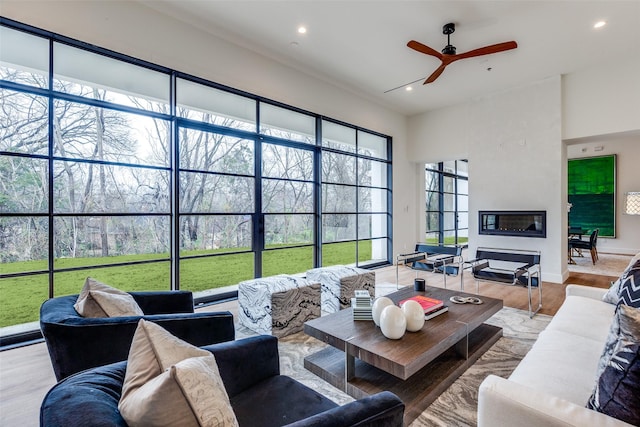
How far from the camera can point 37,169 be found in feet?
9.89

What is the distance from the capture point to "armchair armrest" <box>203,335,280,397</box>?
4.53ft

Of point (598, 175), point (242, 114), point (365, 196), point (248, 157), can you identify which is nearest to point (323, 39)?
point (242, 114)

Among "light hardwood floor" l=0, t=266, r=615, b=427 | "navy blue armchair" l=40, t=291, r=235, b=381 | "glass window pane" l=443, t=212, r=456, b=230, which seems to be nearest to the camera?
"navy blue armchair" l=40, t=291, r=235, b=381

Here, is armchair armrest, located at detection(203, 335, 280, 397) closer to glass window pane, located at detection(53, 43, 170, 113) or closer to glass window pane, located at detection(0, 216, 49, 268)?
glass window pane, located at detection(0, 216, 49, 268)

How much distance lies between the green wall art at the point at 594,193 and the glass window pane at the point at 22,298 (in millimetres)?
12516

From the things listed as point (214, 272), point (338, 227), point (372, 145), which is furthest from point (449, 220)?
point (214, 272)

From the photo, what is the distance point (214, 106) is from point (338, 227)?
3.08 metres

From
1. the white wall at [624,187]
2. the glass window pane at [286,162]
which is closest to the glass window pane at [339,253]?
the glass window pane at [286,162]

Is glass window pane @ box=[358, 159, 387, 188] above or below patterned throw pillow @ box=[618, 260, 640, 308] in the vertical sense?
above

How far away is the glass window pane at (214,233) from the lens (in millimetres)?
3975

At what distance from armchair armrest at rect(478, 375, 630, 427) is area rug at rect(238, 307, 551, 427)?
788 millimetres

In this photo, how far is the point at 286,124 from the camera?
5043 mm

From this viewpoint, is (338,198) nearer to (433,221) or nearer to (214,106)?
(214,106)

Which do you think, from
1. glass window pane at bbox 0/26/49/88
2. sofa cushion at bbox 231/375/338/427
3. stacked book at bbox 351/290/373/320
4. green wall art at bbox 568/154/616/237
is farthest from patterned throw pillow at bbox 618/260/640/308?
green wall art at bbox 568/154/616/237
